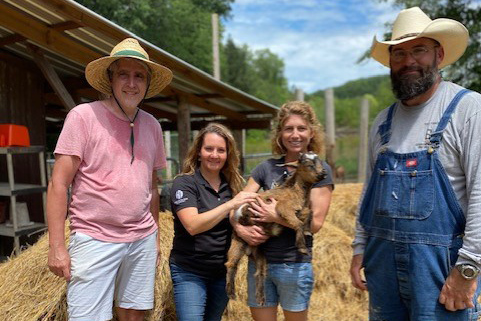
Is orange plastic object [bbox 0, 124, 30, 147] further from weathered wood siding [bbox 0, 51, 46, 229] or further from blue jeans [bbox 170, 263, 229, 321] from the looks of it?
blue jeans [bbox 170, 263, 229, 321]

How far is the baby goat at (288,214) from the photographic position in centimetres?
285

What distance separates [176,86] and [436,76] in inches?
235

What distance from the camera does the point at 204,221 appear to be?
280 cm

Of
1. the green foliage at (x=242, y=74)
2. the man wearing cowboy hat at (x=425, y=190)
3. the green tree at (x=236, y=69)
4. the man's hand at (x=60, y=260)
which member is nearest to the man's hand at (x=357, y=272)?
the man wearing cowboy hat at (x=425, y=190)

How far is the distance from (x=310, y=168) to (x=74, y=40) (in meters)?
4.73

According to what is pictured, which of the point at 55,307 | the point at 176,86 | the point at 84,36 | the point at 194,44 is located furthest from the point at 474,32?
the point at 194,44

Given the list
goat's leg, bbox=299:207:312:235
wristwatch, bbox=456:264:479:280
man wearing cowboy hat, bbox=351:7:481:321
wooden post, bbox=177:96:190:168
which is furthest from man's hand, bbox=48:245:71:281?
wooden post, bbox=177:96:190:168

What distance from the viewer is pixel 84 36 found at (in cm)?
588

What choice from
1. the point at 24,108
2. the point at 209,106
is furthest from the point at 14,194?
the point at 209,106

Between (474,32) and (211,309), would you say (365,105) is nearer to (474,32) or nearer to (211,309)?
(474,32)

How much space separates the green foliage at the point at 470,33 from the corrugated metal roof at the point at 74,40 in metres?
6.93

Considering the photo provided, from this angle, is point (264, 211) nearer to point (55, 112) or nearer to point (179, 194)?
point (179, 194)

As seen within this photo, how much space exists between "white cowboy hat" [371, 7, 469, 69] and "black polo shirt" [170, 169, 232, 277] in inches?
62.6

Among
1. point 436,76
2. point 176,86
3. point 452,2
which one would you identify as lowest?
point 436,76
